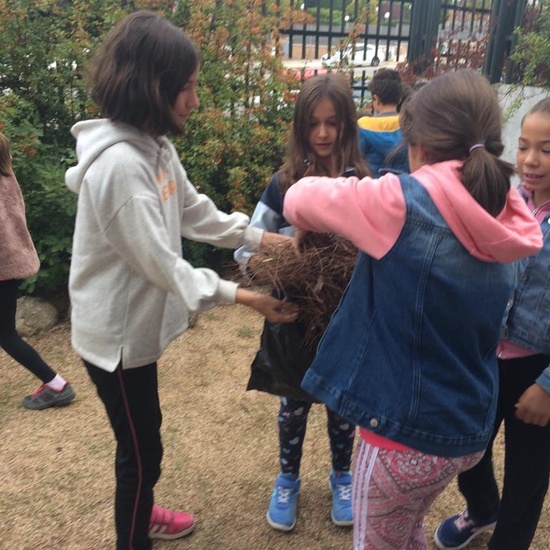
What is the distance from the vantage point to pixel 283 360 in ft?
7.10

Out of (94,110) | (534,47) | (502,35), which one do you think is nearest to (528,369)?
(94,110)

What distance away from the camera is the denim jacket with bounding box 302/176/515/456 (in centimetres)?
142

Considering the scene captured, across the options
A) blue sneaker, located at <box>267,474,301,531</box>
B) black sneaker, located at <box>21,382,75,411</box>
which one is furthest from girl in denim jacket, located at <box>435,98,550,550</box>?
black sneaker, located at <box>21,382,75,411</box>

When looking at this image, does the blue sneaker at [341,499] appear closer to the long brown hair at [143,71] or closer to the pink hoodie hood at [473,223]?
the pink hoodie hood at [473,223]

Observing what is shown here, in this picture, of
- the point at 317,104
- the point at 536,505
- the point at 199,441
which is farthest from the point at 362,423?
the point at 199,441

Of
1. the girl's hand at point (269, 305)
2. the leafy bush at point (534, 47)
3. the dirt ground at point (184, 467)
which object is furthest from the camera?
the leafy bush at point (534, 47)

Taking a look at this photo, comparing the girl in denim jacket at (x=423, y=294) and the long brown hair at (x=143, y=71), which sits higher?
the long brown hair at (x=143, y=71)

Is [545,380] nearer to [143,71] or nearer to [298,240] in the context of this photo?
[298,240]

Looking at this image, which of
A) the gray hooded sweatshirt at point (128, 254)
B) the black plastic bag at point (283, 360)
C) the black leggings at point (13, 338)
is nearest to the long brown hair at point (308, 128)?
the gray hooded sweatshirt at point (128, 254)

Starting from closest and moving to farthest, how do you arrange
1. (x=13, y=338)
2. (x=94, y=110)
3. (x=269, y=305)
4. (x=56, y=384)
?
1. (x=269, y=305)
2. (x=13, y=338)
3. (x=56, y=384)
4. (x=94, y=110)

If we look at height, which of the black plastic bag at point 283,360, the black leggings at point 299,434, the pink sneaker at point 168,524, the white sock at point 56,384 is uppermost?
the black plastic bag at point 283,360

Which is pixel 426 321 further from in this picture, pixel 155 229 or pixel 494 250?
pixel 155 229

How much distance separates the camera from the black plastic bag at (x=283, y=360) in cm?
209

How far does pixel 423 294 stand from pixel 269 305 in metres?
0.52
